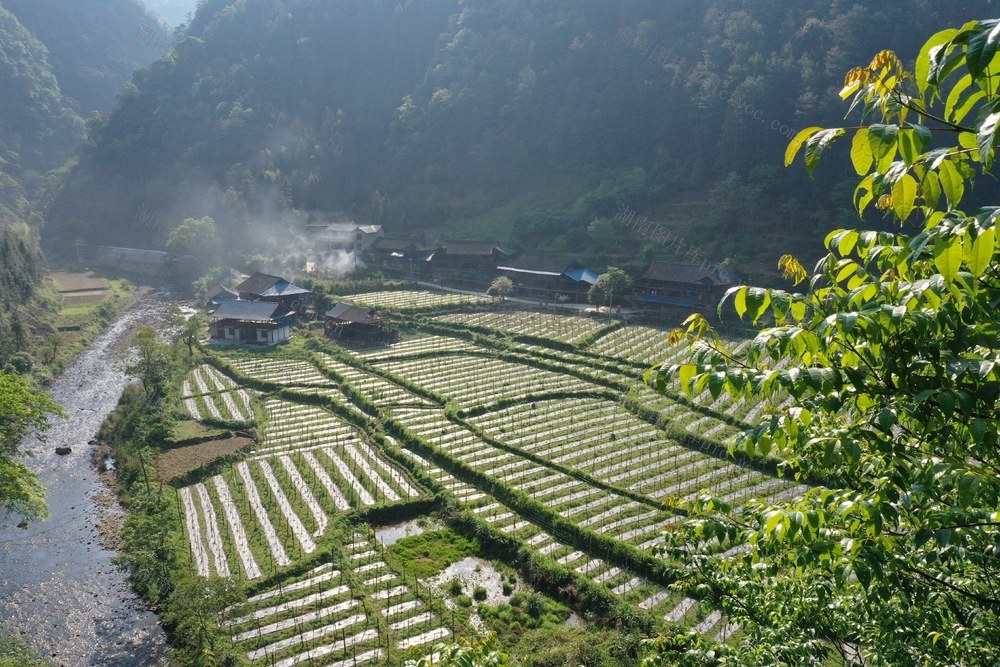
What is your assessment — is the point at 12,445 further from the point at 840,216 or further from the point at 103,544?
the point at 840,216

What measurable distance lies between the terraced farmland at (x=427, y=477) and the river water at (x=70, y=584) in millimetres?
2268

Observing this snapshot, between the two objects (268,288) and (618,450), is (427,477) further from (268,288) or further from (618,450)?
(268,288)

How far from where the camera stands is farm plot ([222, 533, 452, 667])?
14984mm

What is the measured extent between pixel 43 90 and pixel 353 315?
84272 millimetres

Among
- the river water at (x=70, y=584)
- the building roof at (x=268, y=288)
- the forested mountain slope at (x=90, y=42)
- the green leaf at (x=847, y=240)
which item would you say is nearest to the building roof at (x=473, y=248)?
the building roof at (x=268, y=288)

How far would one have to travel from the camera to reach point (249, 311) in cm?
4200

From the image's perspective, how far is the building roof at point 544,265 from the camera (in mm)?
49625

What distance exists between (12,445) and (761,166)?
52453mm

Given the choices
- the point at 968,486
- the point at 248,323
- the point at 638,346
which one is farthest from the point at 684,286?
the point at 968,486

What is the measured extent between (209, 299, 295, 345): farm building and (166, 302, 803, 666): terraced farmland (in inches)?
151

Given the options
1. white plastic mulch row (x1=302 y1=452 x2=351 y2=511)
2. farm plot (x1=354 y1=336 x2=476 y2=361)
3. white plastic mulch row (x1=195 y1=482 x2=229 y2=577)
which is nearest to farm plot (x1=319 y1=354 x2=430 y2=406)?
farm plot (x1=354 y1=336 x2=476 y2=361)

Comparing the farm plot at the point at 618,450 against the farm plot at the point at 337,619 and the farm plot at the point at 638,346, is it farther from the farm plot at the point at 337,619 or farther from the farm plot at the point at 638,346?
the farm plot at the point at 337,619

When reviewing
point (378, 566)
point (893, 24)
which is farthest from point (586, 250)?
point (378, 566)

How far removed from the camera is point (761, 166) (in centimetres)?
5438
